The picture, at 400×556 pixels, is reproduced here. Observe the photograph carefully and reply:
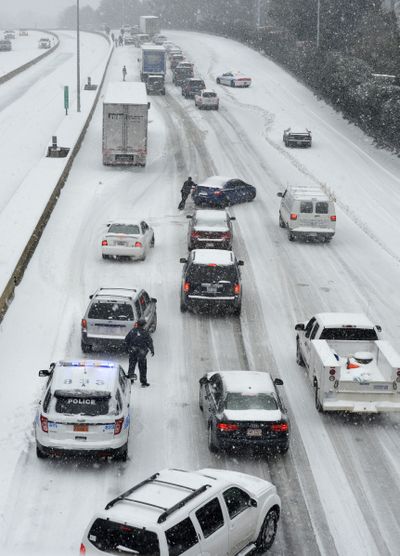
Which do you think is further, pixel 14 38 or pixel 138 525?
pixel 14 38

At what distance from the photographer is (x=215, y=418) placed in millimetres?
17750

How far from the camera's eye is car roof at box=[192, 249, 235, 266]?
26500 mm

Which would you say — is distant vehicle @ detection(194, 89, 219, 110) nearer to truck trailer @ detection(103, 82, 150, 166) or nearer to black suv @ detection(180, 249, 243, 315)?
truck trailer @ detection(103, 82, 150, 166)

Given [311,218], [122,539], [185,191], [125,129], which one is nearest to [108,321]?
[122,539]

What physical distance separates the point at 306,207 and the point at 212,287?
1036 centimetres

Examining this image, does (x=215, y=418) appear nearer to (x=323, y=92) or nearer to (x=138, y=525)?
(x=138, y=525)

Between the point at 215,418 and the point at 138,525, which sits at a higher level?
the point at 138,525

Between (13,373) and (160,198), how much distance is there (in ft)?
71.1

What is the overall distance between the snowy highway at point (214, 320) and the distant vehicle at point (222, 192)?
0.63 metres

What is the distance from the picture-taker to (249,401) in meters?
17.9

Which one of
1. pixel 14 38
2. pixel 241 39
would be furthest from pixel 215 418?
pixel 14 38

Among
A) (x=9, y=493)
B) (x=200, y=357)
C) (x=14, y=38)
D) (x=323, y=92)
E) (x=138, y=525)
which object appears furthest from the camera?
(x=14, y=38)

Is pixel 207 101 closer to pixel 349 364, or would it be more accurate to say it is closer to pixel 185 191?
pixel 185 191

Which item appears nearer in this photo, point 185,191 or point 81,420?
point 81,420
